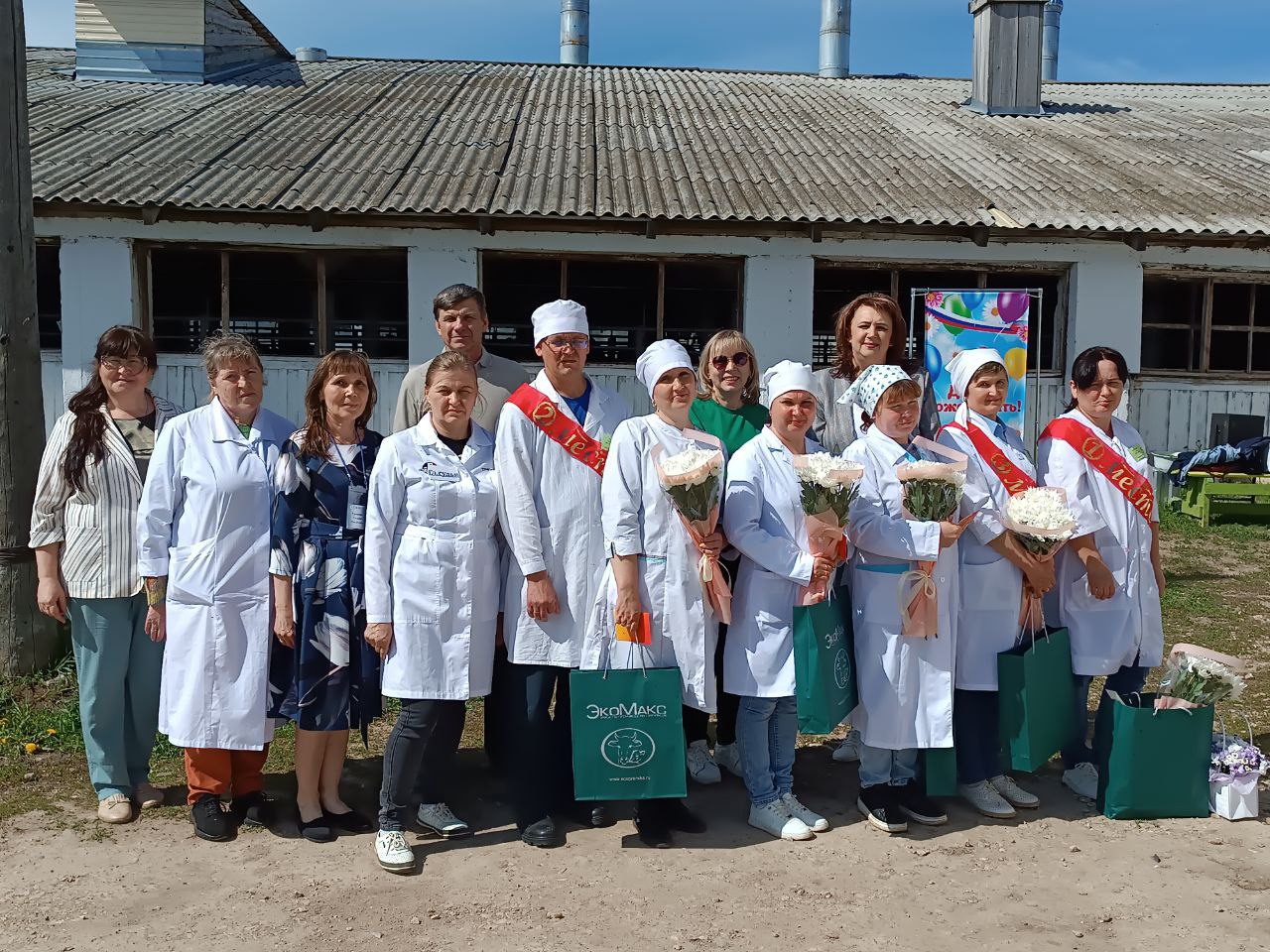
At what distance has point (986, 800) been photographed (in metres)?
4.04

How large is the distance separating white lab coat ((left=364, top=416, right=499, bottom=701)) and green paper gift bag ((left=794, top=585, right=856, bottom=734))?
1126 mm

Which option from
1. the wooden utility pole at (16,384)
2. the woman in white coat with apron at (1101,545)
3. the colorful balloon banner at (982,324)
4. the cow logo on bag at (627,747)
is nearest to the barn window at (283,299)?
the colorful balloon banner at (982,324)

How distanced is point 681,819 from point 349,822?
4.00 ft

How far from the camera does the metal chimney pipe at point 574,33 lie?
21.0 metres

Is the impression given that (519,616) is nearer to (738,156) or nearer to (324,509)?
(324,509)

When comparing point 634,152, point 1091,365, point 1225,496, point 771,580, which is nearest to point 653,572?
point 771,580

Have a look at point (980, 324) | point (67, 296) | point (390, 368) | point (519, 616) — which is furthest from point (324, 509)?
point (67, 296)

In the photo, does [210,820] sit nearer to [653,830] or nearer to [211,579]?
[211,579]

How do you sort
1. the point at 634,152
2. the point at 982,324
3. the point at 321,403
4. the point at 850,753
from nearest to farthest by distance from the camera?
the point at 321,403
the point at 850,753
the point at 982,324
the point at 634,152

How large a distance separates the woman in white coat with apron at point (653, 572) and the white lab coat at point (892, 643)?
588mm

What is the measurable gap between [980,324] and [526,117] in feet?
24.4

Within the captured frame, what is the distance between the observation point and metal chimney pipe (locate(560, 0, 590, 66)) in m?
21.0

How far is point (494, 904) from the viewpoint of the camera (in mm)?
3312

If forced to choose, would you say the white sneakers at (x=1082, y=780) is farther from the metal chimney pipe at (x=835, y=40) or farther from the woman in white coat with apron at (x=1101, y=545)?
the metal chimney pipe at (x=835, y=40)
